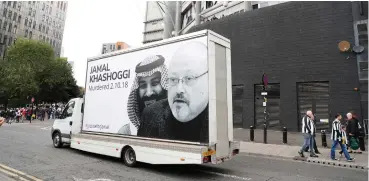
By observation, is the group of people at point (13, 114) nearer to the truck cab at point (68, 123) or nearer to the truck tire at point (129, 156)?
the truck cab at point (68, 123)

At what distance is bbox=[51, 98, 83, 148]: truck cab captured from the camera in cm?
1020

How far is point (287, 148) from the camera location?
1168 cm

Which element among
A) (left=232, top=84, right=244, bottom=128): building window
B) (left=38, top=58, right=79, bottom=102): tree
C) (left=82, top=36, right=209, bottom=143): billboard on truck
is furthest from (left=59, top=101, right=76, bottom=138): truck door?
(left=38, top=58, right=79, bottom=102): tree

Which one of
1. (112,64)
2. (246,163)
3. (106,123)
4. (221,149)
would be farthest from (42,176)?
(246,163)

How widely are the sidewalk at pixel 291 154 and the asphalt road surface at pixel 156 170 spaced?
0.45m

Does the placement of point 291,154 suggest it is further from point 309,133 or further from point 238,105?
point 238,105

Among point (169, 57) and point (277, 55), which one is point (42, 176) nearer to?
point (169, 57)

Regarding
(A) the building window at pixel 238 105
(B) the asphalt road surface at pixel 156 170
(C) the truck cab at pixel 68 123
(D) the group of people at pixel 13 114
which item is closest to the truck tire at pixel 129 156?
(B) the asphalt road surface at pixel 156 170

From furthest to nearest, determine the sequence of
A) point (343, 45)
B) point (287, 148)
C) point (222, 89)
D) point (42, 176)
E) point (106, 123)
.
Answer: point (343, 45), point (287, 148), point (106, 123), point (222, 89), point (42, 176)

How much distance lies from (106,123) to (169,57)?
3.41 m

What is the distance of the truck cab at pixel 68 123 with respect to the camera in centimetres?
1020

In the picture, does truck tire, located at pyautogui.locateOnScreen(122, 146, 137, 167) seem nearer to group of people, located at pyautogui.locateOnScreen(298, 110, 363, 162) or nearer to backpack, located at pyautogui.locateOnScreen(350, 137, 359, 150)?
group of people, located at pyautogui.locateOnScreen(298, 110, 363, 162)

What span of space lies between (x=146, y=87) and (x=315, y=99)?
13924 mm

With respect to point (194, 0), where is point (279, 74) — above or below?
below
